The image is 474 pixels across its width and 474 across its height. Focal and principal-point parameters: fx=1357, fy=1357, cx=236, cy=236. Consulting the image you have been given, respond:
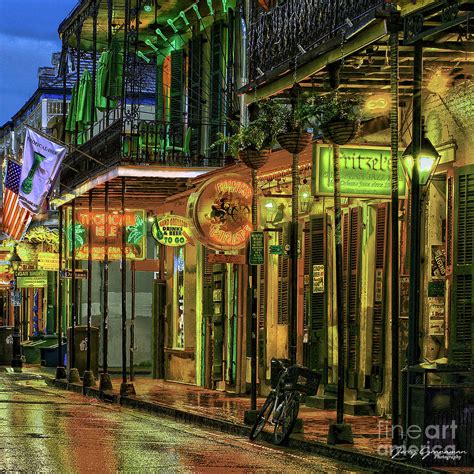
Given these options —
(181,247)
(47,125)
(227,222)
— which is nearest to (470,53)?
(227,222)

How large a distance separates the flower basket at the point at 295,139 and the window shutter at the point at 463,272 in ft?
6.66

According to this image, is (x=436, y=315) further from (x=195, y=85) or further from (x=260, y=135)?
(x=195, y=85)

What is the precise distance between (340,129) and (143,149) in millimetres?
10299

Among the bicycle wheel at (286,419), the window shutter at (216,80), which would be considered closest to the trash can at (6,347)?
→ the window shutter at (216,80)

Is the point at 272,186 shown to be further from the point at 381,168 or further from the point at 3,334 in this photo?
the point at 3,334

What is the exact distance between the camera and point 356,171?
Result: 17141 millimetres

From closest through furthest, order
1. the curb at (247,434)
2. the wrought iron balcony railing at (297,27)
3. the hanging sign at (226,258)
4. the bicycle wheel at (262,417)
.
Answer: the curb at (247,434) → the wrought iron balcony railing at (297,27) → the bicycle wheel at (262,417) → the hanging sign at (226,258)

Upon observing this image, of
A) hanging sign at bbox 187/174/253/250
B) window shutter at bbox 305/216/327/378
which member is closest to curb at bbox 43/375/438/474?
window shutter at bbox 305/216/327/378

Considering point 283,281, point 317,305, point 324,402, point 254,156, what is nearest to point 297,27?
point 254,156

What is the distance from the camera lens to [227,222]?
21734 millimetres

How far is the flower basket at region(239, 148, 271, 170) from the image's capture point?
762 inches

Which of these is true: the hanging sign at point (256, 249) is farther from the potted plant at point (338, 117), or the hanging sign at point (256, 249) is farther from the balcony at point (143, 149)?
the balcony at point (143, 149)

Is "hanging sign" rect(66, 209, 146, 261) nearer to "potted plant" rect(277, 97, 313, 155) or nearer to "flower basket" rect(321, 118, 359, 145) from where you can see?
"potted plant" rect(277, 97, 313, 155)

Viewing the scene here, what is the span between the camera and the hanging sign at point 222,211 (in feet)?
70.7
